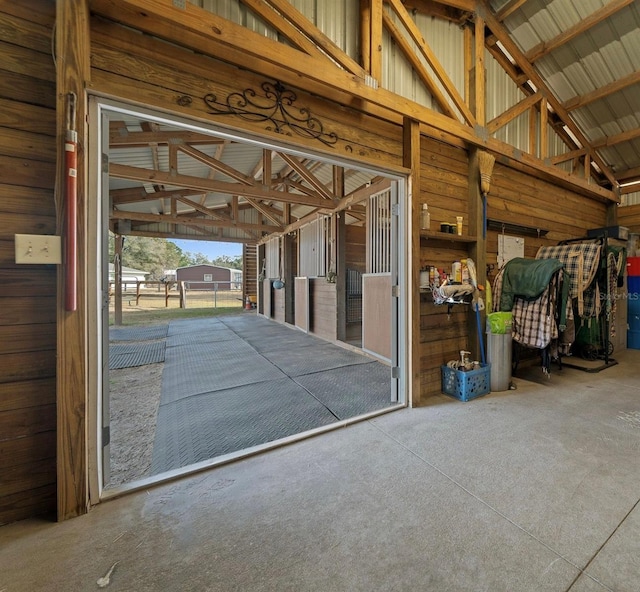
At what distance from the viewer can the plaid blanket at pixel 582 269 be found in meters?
3.18

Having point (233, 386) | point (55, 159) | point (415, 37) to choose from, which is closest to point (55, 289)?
point (55, 159)

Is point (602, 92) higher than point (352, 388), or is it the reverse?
point (602, 92)

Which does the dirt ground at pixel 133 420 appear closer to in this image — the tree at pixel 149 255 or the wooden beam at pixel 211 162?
the wooden beam at pixel 211 162

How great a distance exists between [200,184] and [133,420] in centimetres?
359

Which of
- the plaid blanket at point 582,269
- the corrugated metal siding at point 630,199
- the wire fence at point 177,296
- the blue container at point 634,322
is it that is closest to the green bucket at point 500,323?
the plaid blanket at point 582,269

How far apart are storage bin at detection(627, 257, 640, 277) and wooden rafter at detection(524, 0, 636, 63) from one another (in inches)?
128

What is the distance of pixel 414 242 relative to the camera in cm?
242

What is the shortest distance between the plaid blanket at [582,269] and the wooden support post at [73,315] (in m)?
4.23

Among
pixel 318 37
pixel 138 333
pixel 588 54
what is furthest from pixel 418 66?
pixel 138 333

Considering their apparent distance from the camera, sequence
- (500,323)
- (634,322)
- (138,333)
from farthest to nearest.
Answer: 1. (138,333)
2. (634,322)
3. (500,323)

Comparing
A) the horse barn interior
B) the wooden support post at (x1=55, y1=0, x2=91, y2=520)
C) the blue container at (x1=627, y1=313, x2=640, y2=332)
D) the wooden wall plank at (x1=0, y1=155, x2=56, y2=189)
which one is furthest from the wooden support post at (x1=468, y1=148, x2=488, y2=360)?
the blue container at (x1=627, y1=313, x2=640, y2=332)

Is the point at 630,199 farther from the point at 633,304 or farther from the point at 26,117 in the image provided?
the point at 26,117

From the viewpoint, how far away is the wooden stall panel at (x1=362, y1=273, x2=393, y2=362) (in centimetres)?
390

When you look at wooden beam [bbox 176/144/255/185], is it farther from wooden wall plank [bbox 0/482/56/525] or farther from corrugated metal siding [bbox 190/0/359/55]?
wooden wall plank [bbox 0/482/56/525]
